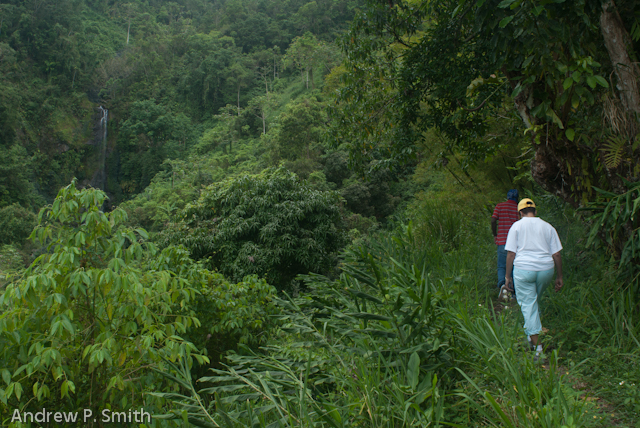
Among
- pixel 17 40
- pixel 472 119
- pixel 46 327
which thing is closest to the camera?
pixel 46 327

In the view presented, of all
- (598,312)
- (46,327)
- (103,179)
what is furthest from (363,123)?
(103,179)

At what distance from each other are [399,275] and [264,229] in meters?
7.23

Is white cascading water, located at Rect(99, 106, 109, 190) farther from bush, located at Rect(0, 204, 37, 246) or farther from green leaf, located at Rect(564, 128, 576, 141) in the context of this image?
green leaf, located at Rect(564, 128, 576, 141)

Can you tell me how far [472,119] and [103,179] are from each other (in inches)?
1604

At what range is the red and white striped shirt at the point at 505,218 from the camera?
4984 mm

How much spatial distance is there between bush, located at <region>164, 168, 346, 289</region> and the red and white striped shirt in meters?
5.97

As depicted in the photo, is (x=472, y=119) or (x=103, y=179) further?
(x=103, y=179)

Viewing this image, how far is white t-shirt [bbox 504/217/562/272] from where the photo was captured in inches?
128

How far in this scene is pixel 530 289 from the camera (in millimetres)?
3262

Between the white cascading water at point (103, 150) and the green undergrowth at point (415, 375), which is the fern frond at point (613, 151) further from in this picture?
the white cascading water at point (103, 150)

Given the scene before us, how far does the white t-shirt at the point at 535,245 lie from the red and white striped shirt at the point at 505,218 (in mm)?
1653

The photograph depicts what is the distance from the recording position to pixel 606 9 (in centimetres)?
334

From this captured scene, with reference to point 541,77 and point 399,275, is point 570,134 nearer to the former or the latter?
point 541,77

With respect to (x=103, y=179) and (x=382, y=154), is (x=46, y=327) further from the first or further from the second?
(x=103, y=179)
